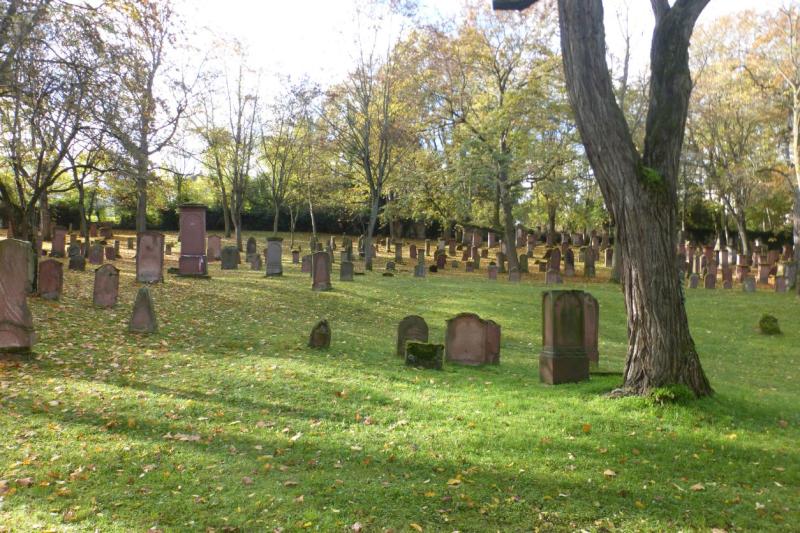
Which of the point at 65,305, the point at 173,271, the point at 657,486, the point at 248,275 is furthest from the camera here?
the point at 248,275

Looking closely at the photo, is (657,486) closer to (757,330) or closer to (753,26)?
(757,330)

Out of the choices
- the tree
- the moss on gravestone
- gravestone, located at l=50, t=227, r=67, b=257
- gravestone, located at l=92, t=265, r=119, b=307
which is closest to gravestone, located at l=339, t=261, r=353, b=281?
gravestone, located at l=92, t=265, r=119, b=307

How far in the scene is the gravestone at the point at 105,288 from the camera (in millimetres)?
12953

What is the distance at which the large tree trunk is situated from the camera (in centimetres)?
659

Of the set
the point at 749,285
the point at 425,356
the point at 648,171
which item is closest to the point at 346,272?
the point at 425,356

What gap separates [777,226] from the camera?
51812 millimetres

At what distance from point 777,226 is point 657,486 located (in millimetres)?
56027

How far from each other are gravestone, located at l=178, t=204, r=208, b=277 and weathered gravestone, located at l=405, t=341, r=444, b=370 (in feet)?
39.4

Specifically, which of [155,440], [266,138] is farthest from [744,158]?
[155,440]

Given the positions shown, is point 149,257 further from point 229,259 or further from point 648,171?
point 648,171

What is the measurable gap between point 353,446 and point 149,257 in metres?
13.9

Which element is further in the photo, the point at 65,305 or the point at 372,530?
the point at 65,305

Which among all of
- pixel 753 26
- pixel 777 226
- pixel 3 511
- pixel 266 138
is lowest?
pixel 3 511

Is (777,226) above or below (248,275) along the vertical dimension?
above
